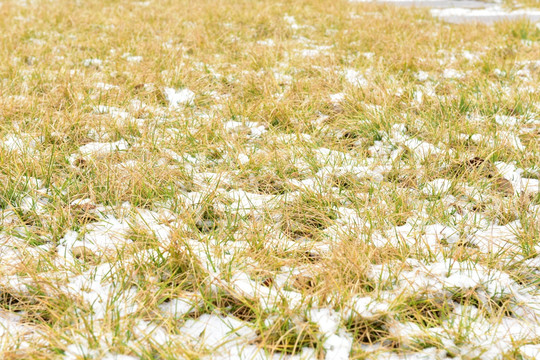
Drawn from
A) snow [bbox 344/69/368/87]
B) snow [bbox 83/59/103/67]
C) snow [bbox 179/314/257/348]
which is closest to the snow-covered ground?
snow [bbox 344/69/368/87]

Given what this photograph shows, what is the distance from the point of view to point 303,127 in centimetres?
302

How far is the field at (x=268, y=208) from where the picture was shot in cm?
150

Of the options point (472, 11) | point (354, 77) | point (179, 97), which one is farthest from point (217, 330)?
point (472, 11)

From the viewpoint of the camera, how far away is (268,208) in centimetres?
215

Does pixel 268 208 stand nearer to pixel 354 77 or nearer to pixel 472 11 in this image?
pixel 354 77

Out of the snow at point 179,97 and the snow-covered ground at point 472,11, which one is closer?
the snow at point 179,97

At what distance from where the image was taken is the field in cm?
150

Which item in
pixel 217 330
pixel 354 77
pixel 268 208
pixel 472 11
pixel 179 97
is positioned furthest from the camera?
pixel 472 11

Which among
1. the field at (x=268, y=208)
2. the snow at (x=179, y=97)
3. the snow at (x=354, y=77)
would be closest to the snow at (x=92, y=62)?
the field at (x=268, y=208)

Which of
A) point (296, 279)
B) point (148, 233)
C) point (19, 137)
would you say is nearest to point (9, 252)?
point (148, 233)

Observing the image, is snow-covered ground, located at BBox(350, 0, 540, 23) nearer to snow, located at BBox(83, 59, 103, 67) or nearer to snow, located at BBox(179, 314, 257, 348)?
snow, located at BBox(83, 59, 103, 67)

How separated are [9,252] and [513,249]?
218cm

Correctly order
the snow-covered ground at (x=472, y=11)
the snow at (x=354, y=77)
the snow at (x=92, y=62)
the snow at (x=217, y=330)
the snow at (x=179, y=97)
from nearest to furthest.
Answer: the snow at (x=217, y=330)
the snow at (x=179, y=97)
the snow at (x=354, y=77)
the snow at (x=92, y=62)
the snow-covered ground at (x=472, y=11)

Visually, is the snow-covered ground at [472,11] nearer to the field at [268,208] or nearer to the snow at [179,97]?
the field at [268,208]
